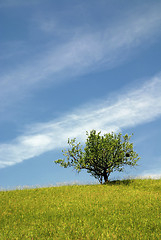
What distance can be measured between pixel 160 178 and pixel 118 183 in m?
8.62

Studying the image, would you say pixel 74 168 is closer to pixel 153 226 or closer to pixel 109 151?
pixel 109 151

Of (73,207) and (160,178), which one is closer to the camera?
(73,207)

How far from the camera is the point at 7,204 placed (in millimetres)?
22188

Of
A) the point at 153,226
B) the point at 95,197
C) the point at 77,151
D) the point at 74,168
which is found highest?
the point at 77,151

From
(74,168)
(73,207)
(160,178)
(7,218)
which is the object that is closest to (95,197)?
(73,207)

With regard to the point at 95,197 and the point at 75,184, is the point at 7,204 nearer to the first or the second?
the point at 95,197

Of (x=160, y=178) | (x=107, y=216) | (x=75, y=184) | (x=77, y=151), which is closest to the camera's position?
(x=107, y=216)

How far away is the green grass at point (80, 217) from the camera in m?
13.7

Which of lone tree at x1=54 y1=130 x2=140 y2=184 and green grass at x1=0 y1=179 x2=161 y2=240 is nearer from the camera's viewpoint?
green grass at x1=0 y1=179 x2=161 y2=240

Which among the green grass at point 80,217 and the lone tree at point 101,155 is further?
the lone tree at point 101,155

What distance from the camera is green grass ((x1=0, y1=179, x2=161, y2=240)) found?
1367cm

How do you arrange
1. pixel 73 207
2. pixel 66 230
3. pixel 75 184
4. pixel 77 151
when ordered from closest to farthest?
pixel 66 230 → pixel 73 207 → pixel 75 184 → pixel 77 151

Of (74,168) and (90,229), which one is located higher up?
(74,168)

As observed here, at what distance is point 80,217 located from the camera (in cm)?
1672
